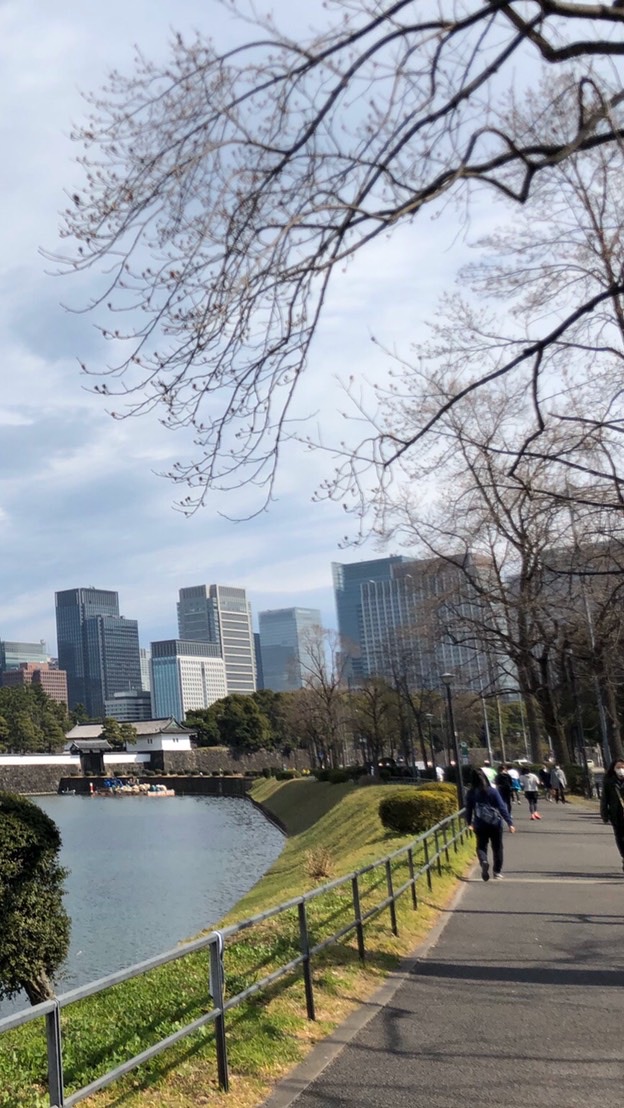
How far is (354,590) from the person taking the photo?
18338cm

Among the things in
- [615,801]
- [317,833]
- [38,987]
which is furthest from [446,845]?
[317,833]

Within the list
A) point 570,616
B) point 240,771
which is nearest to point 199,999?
point 570,616

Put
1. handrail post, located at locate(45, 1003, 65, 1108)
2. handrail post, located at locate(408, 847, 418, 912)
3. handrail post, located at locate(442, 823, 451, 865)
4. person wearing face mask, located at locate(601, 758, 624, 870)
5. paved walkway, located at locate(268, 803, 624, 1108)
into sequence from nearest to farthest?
handrail post, located at locate(45, 1003, 65, 1108), paved walkway, located at locate(268, 803, 624, 1108), handrail post, located at locate(408, 847, 418, 912), person wearing face mask, located at locate(601, 758, 624, 870), handrail post, located at locate(442, 823, 451, 865)

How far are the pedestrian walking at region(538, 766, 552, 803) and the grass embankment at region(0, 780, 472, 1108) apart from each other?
2459cm

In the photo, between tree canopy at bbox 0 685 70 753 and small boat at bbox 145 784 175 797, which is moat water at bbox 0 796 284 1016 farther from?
tree canopy at bbox 0 685 70 753

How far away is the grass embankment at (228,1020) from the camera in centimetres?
532

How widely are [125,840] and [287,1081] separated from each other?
37.2 metres

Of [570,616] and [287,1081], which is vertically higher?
[570,616]

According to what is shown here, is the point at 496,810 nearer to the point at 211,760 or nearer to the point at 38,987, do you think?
the point at 38,987

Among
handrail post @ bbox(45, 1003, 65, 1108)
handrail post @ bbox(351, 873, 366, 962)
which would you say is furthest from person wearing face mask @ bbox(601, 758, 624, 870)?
handrail post @ bbox(45, 1003, 65, 1108)

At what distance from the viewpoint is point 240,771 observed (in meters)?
110

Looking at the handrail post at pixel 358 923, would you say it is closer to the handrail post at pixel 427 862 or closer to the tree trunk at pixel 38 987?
the tree trunk at pixel 38 987

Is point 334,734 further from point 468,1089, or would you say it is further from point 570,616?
point 468,1089

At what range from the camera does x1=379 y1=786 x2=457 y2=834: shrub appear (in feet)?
65.1
